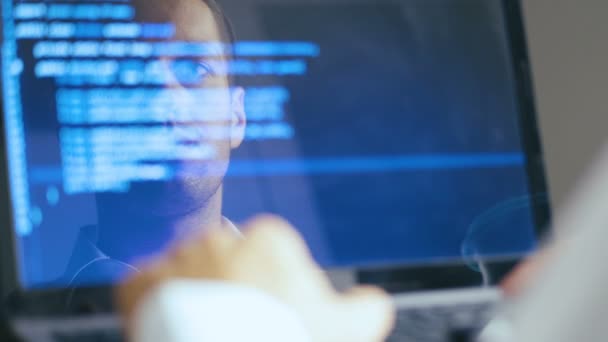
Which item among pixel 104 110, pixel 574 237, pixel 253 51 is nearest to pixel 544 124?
pixel 253 51

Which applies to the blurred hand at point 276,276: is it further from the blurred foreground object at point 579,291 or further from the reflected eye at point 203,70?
the blurred foreground object at point 579,291

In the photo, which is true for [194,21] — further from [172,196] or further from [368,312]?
[368,312]

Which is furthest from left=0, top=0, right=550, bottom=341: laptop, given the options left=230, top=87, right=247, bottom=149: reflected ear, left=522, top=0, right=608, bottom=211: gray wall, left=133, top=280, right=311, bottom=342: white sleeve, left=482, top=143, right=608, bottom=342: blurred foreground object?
left=482, top=143, right=608, bottom=342: blurred foreground object

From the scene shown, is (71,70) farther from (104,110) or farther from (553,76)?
(553,76)

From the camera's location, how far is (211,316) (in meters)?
0.24

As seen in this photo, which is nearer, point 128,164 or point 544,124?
point 128,164

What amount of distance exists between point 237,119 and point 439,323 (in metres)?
0.22

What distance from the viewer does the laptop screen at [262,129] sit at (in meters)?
0.56

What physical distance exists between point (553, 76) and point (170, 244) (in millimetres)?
494

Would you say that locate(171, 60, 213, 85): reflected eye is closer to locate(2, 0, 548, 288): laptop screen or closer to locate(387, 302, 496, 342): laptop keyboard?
locate(2, 0, 548, 288): laptop screen

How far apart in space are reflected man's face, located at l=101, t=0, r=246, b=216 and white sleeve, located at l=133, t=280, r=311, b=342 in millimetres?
302

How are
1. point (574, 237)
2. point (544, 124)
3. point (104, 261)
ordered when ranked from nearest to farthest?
1. point (574, 237)
2. point (104, 261)
3. point (544, 124)

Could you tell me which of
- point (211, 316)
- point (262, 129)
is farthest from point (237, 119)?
point (211, 316)

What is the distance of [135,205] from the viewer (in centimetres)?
57
